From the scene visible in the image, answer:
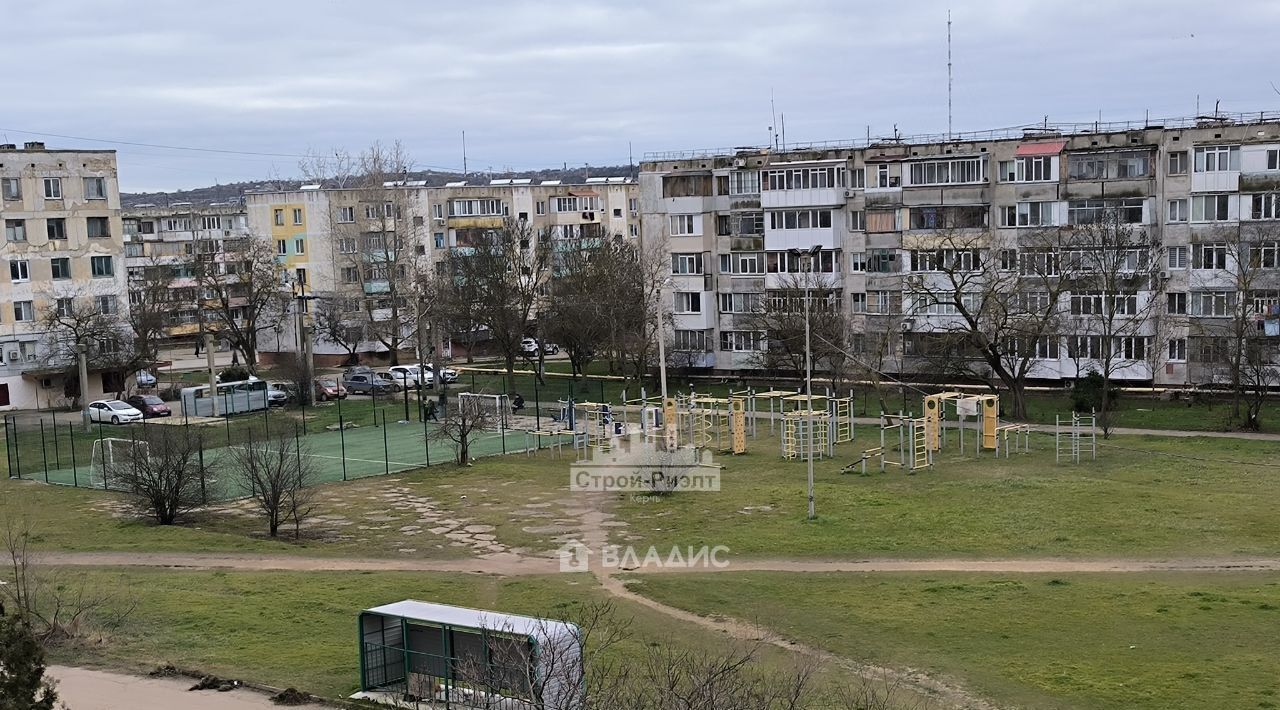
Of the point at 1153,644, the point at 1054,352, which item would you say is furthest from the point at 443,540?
the point at 1054,352

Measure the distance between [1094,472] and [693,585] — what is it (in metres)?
16.7

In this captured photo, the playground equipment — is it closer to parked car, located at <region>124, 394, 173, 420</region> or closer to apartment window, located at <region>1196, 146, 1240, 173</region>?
apartment window, located at <region>1196, 146, 1240, 173</region>

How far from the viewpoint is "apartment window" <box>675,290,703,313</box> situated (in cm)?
6644

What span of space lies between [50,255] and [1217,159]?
5377 centimetres

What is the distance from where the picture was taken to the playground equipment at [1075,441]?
38.8m

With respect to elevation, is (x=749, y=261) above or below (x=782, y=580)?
above

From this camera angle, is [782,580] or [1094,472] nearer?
[782,580]

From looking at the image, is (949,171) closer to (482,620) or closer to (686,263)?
(686,263)

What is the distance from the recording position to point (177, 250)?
11356 centimetres

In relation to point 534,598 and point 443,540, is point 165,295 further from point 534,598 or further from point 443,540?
point 534,598

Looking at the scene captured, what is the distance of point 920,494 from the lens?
34.3 meters

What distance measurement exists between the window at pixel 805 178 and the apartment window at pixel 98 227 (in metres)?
33.3

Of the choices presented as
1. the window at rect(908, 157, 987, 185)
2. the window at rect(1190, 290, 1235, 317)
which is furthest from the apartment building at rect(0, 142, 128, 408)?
the window at rect(1190, 290, 1235, 317)

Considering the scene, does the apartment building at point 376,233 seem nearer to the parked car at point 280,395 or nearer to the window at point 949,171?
the parked car at point 280,395
